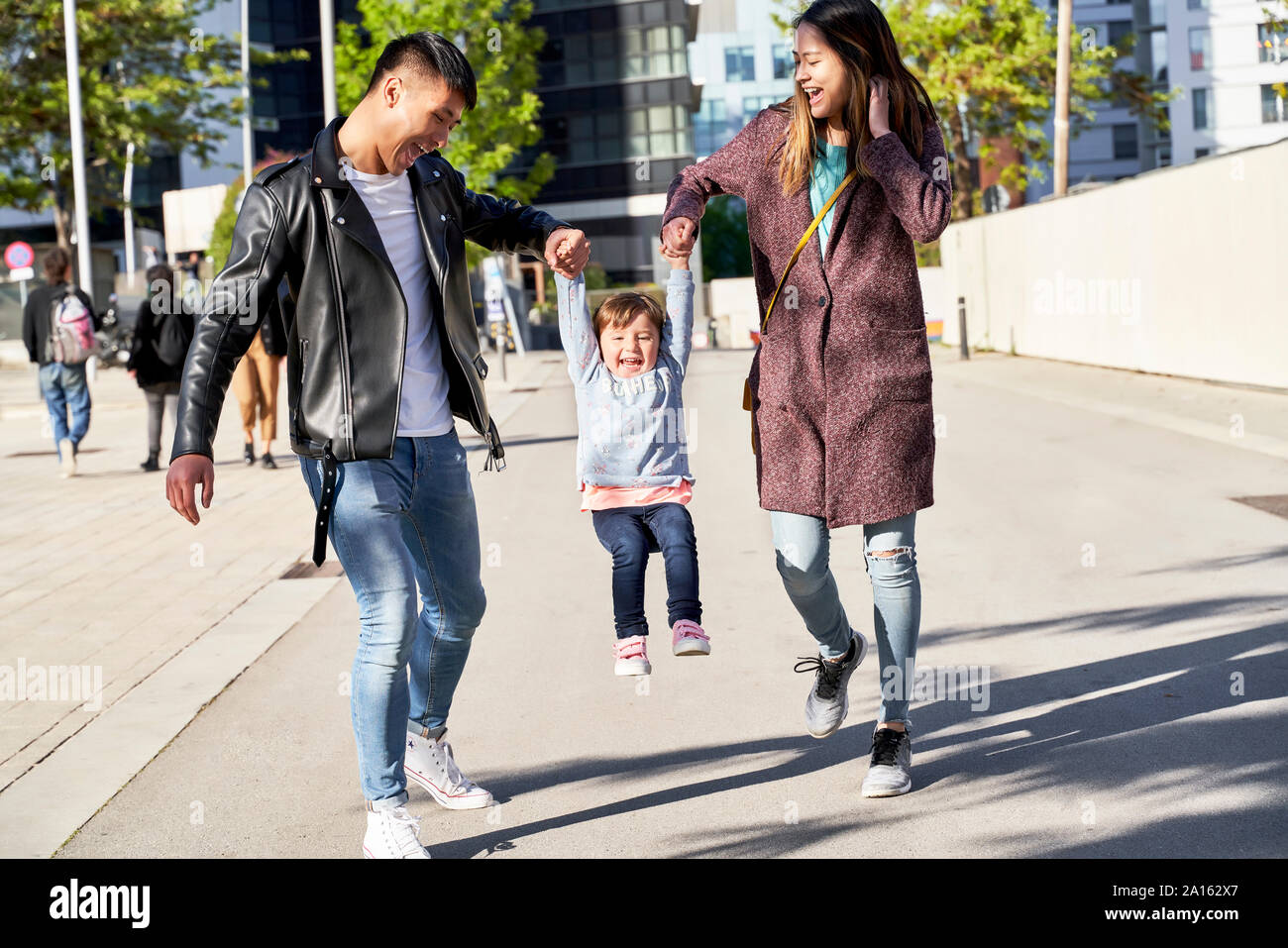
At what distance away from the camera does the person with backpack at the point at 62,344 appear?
13.9 metres

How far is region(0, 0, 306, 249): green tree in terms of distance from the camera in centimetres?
2889

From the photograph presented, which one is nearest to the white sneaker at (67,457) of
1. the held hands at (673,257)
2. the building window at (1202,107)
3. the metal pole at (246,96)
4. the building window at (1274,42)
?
the metal pole at (246,96)

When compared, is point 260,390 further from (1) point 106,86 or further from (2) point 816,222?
(1) point 106,86

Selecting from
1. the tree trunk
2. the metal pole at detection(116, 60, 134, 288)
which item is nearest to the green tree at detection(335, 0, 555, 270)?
the metal pole at detection(116, 60, 134, 288)

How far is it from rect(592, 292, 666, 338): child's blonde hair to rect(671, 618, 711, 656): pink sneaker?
95cm

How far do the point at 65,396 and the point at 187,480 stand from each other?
1121 cm

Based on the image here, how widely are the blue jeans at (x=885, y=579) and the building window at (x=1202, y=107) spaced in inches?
2891

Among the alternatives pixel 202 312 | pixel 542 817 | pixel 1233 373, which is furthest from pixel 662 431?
pixel 1233 373

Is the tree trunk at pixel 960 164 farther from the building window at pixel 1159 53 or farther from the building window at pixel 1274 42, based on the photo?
the building window at pixel 1159 53

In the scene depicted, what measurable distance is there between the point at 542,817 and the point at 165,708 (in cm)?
199

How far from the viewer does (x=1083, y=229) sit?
2284 cm

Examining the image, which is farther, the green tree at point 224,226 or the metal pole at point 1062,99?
the green tree at point 224,226
